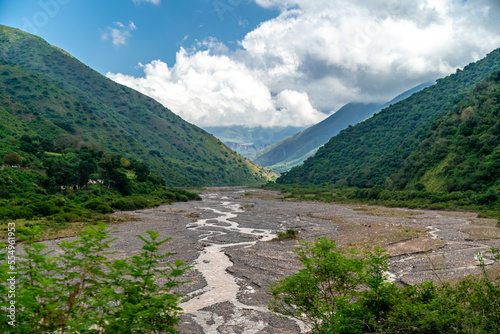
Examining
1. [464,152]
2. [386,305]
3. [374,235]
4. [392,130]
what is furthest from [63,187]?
[392,130]

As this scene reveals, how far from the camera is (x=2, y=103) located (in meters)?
134

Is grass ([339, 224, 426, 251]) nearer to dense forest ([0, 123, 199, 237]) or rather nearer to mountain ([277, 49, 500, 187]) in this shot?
dense forest ([0, 123, 199, 237])

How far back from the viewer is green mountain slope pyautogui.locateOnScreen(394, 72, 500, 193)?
72012 mm

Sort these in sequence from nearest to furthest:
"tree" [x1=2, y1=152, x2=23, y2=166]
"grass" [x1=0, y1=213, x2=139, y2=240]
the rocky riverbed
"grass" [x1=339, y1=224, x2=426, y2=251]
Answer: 1. the rocky riverbed
2. "grass" [x1=339, y1=224, x2=426, y2=251]
3. "grass" [x1=0, y1=213, x2=139, y2=240]
4. "tree" [x1=2, y1=152, x2=23, y2=166]

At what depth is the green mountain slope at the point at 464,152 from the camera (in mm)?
72012

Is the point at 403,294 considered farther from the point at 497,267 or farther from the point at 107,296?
the point at 497,267

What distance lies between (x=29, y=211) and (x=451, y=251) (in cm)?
5658

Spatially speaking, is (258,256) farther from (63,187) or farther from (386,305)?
(63,187)

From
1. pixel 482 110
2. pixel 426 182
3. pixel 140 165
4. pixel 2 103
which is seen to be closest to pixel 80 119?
pixel 2 103

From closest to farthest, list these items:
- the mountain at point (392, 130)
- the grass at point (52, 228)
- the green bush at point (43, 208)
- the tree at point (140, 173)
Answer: the grass at point (52, 228) < the green bush at point (43, 208) < the tree at point (140, 173) < the mountain at point (392, 130)

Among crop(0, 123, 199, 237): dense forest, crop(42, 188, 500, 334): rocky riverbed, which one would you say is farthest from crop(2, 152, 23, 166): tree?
crop(42, 188, 500, 334): rocky riverbed

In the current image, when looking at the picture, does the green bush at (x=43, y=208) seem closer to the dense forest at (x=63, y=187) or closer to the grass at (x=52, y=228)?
the dense forest at (x=63, y=187)

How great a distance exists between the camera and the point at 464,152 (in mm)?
83375

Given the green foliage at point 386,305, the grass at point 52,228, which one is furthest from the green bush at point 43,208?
the green foliage at point 386,305
